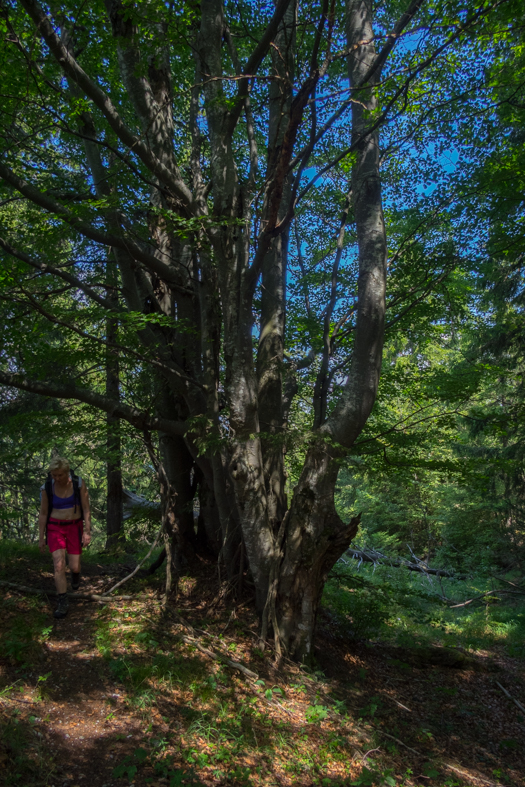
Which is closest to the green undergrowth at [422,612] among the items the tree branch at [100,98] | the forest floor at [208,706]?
the forest floor at [208,706]

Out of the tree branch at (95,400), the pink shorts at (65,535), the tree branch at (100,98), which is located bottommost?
the pink shorts at (65,535)

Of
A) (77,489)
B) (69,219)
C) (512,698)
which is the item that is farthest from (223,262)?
(512,698)

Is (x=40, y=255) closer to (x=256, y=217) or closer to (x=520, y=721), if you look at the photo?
(x=256, y=217)

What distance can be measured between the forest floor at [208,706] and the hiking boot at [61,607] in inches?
3.1

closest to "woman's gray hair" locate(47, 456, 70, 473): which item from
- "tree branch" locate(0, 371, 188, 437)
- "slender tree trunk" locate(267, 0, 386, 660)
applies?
"tree branch" locate(0, 371, 188, 437)

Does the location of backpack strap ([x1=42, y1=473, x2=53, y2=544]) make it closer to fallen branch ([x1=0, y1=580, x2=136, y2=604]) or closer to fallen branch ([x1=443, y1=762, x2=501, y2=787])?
fallen branch ([x1=0, y1=580, x2=136, y2=604])

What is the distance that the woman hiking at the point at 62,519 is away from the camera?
4484mm

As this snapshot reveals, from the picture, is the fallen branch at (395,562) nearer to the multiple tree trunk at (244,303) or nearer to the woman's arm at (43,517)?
the multiple tree trunk at (244,303)

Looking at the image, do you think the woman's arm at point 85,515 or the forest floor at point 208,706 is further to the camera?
the woman's arm at point 85,515

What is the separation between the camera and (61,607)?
447 centimetres

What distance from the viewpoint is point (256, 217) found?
18.2 feet

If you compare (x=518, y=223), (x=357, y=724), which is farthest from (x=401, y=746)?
(x=518, y=223)

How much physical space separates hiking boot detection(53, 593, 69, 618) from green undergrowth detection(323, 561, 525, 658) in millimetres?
3440

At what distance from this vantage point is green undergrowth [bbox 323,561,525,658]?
6.40 m
